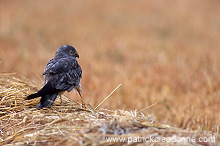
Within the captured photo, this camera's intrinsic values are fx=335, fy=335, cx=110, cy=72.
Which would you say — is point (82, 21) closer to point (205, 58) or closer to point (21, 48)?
point (21, 48)

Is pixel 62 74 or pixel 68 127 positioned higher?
pixel 62 74

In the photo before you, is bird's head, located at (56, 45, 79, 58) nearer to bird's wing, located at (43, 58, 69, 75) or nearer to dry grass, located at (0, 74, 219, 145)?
bird's wing, located at (43, 58, 69, 75)

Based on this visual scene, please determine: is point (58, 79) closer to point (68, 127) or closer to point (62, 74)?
point (62, 74)

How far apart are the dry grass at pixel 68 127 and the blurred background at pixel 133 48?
4.55ft

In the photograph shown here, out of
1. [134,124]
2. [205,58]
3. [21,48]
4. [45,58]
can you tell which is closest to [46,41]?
[21,48]

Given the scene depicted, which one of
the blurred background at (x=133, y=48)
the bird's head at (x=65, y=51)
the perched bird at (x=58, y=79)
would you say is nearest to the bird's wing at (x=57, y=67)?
the perched bird at (x=58, y=79)

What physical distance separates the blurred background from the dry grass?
139 cm

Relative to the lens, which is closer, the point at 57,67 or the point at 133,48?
the point at 57,67

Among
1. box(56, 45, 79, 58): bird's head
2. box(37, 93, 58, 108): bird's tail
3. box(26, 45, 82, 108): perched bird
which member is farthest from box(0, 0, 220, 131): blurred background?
box(37, 93, 58, 108): bird's tail

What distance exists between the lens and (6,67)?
9430 mm

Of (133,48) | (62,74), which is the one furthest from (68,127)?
(133,48)

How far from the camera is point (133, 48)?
12.9m

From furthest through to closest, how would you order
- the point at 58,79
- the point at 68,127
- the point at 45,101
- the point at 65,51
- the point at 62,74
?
the point at 65,51 < the point at 62,74 < the point at 58,79 < the point at 45,101 < the point at 68,127

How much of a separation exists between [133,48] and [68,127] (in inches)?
388
